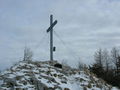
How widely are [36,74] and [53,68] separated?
1.77 m

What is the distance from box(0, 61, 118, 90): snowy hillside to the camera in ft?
42.3

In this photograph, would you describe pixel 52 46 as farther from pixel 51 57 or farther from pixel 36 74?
pixel 36 74

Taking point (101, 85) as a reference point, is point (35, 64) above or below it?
above

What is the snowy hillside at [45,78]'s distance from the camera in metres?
12.9

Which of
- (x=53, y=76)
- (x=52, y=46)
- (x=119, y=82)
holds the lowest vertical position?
(x=119, y=82)

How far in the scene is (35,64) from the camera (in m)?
16.1

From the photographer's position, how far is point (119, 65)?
37.4 metres

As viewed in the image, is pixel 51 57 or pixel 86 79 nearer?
pixel 86 79

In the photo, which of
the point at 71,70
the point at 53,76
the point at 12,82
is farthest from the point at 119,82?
the point at 12,82

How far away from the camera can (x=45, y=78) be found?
13914mm

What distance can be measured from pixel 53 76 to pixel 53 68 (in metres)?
1.31

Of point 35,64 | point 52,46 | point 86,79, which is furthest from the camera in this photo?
point 52,46

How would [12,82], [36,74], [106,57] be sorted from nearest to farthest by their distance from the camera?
1. [12,82]
2. [36,74]
3. [106,57]

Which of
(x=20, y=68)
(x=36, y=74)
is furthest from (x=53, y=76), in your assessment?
(x=20, y=68)
